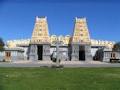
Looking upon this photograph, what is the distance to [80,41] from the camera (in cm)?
7919

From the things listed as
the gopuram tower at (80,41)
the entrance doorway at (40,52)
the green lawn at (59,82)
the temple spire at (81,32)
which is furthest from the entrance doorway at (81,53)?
the green lawn at (59,82)

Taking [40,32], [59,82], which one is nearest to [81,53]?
[40,32]

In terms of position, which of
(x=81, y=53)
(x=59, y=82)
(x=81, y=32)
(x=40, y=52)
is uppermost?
(x=81, y=32)

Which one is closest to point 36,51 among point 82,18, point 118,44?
point 82,18

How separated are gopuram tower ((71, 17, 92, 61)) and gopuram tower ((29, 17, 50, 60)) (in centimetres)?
589

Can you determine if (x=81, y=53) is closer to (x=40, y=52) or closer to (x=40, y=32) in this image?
(x=40, y=52)

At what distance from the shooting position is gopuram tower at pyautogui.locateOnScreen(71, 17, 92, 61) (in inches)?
3049

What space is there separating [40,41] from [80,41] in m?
9.11

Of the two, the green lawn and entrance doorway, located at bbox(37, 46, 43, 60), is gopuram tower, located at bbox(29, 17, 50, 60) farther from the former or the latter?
the green lawn

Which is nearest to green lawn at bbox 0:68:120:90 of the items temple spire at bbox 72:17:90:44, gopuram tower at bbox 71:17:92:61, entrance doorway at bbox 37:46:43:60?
gopuram tower at bbox 71:17:92:61

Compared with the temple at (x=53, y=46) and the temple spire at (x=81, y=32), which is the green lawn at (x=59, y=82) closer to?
the temple at (x=53, y=46)

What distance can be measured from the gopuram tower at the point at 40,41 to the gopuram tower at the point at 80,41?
589 centimetres

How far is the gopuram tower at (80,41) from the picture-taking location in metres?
77.4

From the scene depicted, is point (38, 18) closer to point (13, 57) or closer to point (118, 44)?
point (13, 57)
